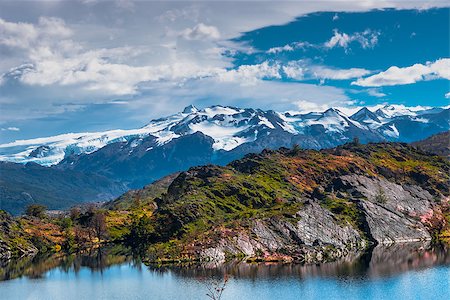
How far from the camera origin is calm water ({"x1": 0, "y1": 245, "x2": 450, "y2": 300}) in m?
149

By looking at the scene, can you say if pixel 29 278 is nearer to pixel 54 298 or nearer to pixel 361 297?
pixel 54 298

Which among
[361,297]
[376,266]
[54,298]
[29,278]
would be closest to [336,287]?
[361,297]

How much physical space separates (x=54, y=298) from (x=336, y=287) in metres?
71.1

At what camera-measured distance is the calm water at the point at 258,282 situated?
14875cm

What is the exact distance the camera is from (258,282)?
164 meters

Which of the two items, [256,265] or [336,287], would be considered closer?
[336,287]

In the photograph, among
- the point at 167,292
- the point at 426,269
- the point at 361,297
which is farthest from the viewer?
the point at 426,269

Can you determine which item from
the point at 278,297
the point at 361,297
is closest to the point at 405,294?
the point at 361,297

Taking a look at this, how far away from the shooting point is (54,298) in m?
157

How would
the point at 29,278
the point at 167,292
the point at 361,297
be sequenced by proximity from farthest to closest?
the point at 29,278, the point at 167,292, the point at 361,297

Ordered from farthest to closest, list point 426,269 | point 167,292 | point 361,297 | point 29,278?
point 29,278 < point 426,269 < point 167,292 < point 361,297

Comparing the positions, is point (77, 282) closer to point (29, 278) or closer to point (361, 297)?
point (29, 278)

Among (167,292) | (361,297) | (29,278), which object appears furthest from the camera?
(29,278)

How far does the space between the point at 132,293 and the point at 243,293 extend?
1109 inches
